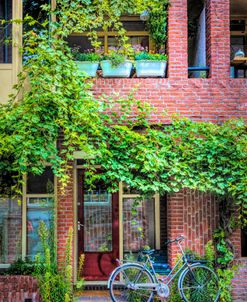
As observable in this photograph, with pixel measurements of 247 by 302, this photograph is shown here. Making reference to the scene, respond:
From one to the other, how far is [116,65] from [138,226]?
3.25 meters

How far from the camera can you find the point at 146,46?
9461 millimetres

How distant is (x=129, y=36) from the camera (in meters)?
9.48

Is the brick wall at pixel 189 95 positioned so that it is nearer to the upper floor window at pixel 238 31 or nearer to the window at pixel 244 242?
the window at pixel 244 242

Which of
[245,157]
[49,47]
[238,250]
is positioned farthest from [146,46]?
[238,250]

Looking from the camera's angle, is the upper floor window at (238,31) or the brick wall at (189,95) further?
the upper floor window at (238,31)

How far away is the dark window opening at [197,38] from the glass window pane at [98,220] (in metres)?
3.03

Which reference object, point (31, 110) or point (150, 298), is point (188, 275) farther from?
point (31, 110)

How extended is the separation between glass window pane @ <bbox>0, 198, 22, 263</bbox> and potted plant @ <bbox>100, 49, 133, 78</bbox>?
9.76ft

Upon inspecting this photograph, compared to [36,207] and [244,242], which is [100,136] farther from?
[244,242]

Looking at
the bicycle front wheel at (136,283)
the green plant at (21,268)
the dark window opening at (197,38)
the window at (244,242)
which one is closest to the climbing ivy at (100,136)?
the window at (244,242)

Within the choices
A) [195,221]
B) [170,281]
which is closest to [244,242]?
[195,221]

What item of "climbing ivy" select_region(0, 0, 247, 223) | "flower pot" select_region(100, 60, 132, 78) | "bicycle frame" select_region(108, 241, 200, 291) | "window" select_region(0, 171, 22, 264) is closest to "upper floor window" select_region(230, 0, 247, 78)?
"flower pot" select_region(100, 60, 132, 78)

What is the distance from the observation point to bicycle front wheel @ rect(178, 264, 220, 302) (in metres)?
7.53

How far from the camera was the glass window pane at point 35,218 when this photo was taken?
848 cm
